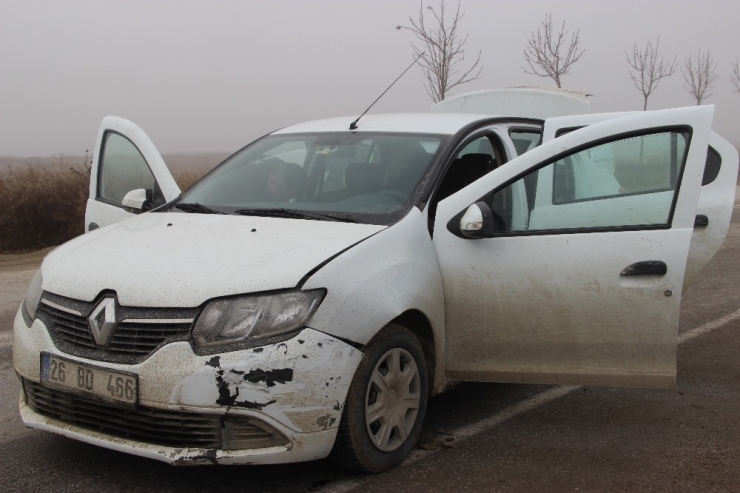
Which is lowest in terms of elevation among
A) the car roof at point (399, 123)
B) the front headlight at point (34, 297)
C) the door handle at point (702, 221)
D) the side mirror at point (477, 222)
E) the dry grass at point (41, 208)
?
the dry grass at point (41, 208)

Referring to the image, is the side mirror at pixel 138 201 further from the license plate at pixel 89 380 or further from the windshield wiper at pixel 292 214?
the license plate at pixel 89 380

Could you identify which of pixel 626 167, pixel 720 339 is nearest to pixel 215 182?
pixel 626 167

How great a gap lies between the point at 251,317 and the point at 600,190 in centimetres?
219

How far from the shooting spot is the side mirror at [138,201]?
17.1 ft

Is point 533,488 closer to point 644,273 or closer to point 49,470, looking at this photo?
point 644,273

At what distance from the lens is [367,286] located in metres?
3.67

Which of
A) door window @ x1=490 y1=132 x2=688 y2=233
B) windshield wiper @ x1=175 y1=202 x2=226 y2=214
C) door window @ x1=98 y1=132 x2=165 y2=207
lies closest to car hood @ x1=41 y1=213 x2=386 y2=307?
windshield wiper @ x1=175 y1=202 x2=226 y2=214

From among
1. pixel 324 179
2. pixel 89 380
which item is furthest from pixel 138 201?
pixel 89 380

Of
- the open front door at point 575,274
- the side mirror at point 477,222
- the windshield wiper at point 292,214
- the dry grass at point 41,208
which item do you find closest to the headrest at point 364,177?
the windshield wiper at point 292,214

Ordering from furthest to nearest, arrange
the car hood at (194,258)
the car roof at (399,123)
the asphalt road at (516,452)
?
the car roof at (399,123) → the asphalt road at (516,452) → the car hood at (194,258)

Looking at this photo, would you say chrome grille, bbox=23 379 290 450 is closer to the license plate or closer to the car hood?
the license plate

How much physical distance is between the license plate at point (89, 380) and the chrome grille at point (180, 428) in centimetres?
5

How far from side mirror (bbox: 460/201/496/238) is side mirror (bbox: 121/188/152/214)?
7.07 ft

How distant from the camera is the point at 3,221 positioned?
1602cm
